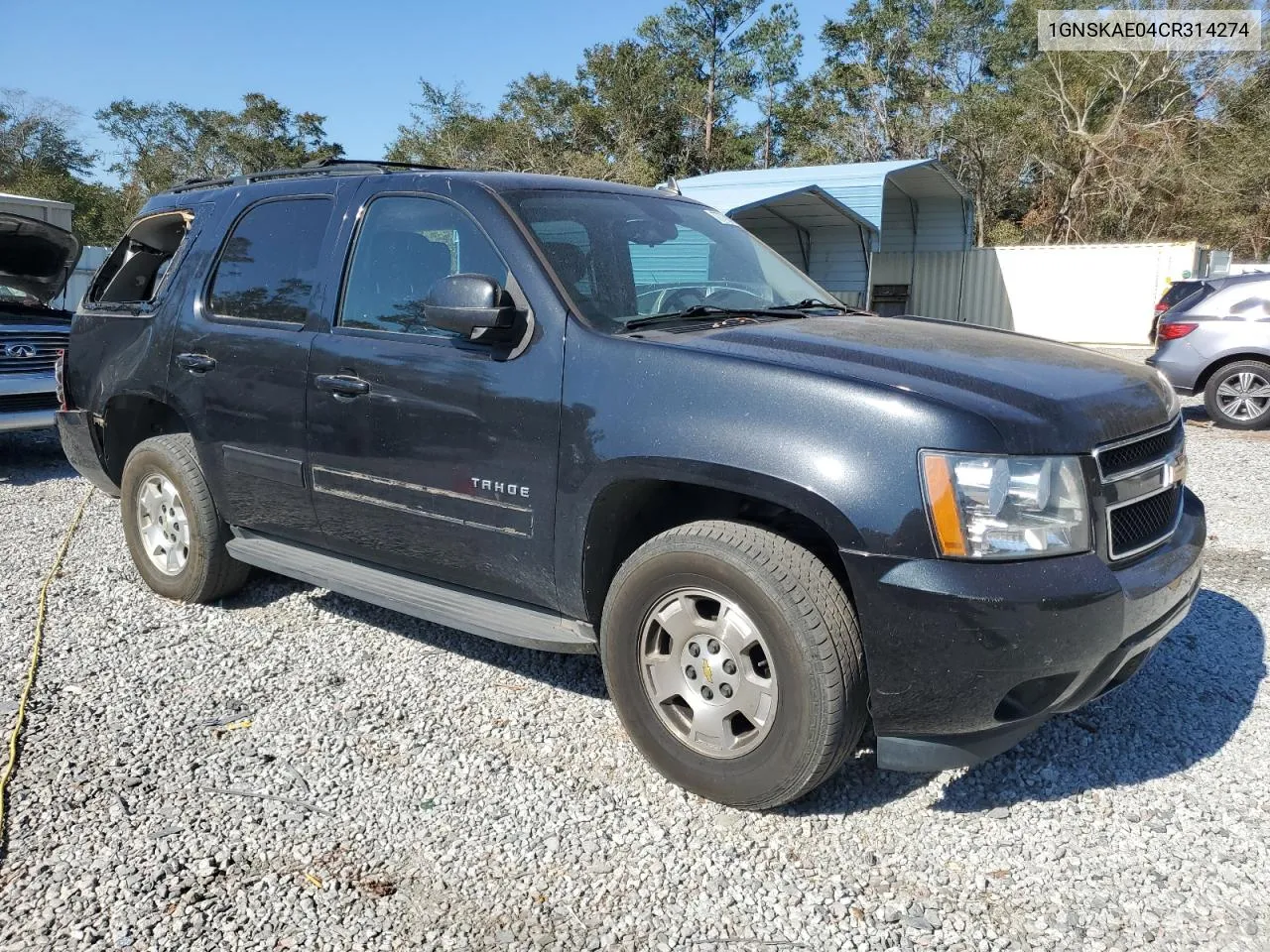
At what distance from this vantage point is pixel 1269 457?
9125 millimetres

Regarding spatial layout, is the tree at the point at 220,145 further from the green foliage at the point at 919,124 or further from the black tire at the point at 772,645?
the black tire at the point at 772,645

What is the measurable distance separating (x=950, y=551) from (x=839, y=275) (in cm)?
2200

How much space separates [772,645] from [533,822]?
933 mm

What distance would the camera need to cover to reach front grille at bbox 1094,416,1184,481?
2732 millimetres

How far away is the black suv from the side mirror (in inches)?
0.5

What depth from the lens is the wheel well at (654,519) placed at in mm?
2967

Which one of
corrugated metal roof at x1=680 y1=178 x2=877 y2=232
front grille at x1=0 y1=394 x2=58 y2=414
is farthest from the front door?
corrugated metal roof at x1=680 y1=178 x2=877 y2=232

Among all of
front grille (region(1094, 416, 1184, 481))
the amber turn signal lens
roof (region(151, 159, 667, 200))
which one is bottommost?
the amber turn signal lens

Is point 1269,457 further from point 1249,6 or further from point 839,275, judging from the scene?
point 1249,6

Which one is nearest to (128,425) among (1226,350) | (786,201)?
(1226,350)

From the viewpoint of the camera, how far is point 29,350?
27.4 feet

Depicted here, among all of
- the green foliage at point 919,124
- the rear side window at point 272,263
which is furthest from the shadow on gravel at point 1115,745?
the green foliage at point 919,124

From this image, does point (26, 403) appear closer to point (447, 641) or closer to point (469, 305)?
point (447, 641)

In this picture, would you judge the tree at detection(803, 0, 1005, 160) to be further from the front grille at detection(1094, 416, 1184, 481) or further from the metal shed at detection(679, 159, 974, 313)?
the front grille at detection(1094, 416, 1184, 481)
